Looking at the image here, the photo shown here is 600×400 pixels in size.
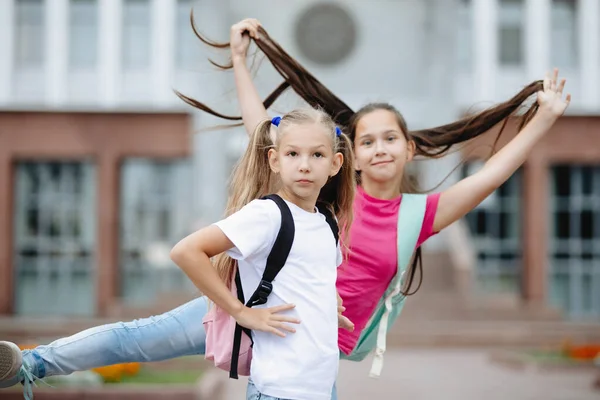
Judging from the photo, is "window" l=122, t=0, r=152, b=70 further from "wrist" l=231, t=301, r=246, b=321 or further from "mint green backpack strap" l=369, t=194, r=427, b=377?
"wrist" l=231, t=301, r=246, b=321

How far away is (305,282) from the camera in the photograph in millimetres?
2980

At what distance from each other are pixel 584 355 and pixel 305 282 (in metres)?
10.7

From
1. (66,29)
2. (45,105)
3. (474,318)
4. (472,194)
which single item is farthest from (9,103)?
(472,194)

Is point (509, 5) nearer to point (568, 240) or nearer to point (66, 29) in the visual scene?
point (568, 240)

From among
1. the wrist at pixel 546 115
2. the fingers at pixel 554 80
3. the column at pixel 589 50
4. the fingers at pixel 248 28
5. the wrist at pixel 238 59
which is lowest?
the wrist at pixel 546 115

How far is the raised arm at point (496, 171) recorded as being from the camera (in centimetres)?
368

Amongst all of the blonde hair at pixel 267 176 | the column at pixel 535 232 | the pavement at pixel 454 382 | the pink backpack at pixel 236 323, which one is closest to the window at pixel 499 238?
the column at pixel 535 232

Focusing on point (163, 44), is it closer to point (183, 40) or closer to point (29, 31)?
point (183, 40)

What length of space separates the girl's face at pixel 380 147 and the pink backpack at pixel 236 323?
588mm

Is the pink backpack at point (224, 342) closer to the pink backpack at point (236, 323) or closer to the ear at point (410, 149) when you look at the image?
the pink backpack at point (236, 323)

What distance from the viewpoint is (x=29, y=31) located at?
22.0 meters

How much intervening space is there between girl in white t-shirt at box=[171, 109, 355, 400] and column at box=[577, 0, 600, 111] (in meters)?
19.8

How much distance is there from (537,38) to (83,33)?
11516 mm

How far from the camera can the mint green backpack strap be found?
12.2ft
